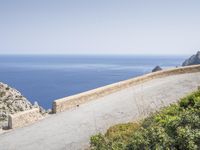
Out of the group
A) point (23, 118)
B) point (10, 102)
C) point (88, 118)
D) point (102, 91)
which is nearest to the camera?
point (23, 118)

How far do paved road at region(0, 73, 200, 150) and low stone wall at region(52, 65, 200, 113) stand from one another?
0.40 meters

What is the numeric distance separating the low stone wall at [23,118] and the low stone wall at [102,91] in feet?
4.72

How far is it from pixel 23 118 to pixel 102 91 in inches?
252

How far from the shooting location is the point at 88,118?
53.9 feet

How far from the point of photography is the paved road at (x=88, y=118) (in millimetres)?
13289

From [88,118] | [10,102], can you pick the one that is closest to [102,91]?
[88,118]

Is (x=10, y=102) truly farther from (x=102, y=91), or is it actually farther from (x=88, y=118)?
(x=88, y=118)

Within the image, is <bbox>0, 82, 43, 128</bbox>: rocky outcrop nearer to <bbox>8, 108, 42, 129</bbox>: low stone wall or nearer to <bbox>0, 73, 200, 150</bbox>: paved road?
<bbox>0, 73, 200, 150</bbox>: paved road

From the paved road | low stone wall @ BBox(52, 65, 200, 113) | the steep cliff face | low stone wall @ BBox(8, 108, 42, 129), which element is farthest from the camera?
the steep cliff face

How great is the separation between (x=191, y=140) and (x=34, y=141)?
831 centimetres

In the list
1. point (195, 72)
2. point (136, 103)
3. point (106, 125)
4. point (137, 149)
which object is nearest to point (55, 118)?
point (106, 125)

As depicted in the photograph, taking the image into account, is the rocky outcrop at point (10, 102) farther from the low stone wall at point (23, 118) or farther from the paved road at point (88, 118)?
the low stone wall at point (23, 118)

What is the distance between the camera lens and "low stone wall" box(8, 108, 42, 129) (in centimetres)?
1562

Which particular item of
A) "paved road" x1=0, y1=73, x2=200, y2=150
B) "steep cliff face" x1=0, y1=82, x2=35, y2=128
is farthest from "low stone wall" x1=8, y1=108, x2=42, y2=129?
"steep cliff face" x1=0, y1=82, x2=35, y2=128
